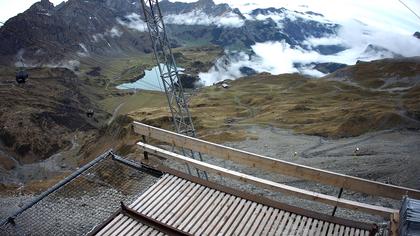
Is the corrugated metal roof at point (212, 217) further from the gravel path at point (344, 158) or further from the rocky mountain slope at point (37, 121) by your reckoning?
the rocky mountain slope at point (37, 121)

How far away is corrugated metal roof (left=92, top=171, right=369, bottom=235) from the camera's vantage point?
1212 centimetres

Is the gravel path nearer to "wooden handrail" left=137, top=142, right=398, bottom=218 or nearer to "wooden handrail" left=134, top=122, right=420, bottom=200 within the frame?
"wooden handrail" left=137, top=142, right=398, bottom=218

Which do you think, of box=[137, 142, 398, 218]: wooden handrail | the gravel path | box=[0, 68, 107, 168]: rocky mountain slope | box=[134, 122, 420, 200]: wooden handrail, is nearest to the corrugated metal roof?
box=[137, 142, 398, 218]: wooden handrail

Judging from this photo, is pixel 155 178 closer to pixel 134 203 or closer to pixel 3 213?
pixel 134 203

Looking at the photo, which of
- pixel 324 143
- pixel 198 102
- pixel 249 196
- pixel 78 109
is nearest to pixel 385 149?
pixel 324 143

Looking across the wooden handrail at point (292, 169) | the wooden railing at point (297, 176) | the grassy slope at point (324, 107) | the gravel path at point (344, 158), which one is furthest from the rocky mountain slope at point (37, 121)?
the wooden railing at point (297, 176)

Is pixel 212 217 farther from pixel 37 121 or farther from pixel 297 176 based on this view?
pixel 37 121

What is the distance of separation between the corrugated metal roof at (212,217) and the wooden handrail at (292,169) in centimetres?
124

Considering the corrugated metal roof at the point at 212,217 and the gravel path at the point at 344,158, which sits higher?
the corrugated metal roof at the point at 212,217

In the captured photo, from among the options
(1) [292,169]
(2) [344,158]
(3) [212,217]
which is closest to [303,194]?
(1) [292,169]

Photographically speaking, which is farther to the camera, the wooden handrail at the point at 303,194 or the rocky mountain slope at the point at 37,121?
the rocky mountain slope at the point at 37,121

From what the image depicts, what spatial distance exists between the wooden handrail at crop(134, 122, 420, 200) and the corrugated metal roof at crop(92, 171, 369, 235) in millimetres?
1235

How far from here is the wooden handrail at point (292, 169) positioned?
39.8ft

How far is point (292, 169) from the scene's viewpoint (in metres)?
13.5
